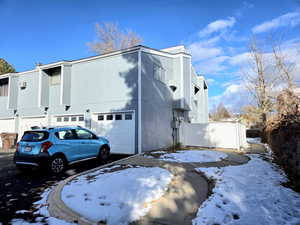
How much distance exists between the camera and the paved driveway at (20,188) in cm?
338

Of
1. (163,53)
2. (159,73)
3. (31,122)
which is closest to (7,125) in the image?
(31,122)

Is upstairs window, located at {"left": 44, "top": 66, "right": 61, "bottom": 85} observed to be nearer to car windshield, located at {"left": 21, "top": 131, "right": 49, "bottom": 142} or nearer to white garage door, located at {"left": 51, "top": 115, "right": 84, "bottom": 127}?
white garage door, located at {"left": 51, "top": 115, "right": 84, "bottom": 127}

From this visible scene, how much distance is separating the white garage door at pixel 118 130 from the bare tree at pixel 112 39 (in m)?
15.2

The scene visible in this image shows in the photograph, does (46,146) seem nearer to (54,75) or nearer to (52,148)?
(52,148)

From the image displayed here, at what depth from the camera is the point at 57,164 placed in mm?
6137

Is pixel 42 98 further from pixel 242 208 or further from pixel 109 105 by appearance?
pixel 242 208

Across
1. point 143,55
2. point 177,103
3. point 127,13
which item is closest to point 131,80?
point 143,55

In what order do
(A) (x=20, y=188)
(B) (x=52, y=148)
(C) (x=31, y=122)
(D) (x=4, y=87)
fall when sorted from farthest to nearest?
(D) (x=4, y=87) < (C) (x=31, y=122) < (B) (x=52, y=148) < (A) (x=20, y=188)

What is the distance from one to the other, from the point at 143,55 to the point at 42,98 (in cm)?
798

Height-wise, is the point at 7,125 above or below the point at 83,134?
above

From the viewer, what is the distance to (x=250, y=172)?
5.75 meters

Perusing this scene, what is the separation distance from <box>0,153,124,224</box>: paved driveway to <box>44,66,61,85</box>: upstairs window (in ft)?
24.8

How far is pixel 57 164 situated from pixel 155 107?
6238mm

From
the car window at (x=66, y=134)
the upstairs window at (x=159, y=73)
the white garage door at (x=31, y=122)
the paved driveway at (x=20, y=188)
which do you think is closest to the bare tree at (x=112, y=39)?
the white garage door at (x=31, y=122)
